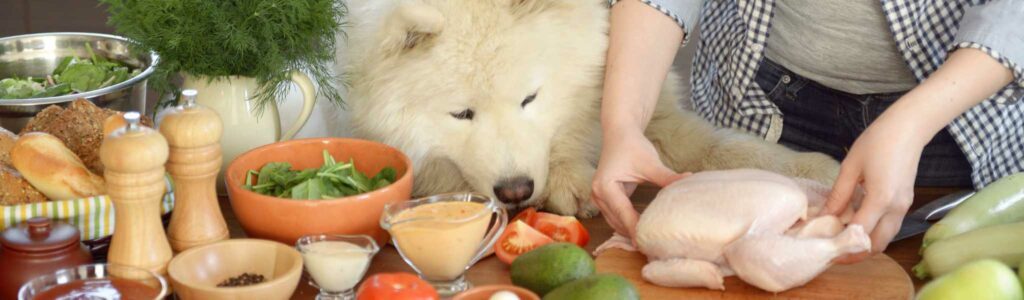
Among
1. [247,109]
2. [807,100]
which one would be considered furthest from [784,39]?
[247,109]

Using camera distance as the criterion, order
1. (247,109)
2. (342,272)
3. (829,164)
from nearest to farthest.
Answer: (342,272)
(247,109)
(829,164)

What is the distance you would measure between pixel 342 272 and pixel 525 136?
460 mm

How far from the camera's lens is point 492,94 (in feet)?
4.58

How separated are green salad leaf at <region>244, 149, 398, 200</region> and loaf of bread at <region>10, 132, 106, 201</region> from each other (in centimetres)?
18

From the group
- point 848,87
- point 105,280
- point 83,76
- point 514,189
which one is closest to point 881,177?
point 514,189

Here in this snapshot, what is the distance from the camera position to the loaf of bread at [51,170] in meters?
1.10

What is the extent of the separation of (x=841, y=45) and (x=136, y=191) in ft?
3.73

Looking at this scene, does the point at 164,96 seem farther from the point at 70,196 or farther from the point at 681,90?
the point at 681,90

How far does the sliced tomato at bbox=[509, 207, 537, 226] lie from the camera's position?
1.31 m

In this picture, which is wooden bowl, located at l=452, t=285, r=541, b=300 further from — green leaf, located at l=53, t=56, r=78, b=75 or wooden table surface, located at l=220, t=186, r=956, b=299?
green leaf, located at l=53, t=56, r=78, b=75

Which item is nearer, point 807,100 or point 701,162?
point 701,162

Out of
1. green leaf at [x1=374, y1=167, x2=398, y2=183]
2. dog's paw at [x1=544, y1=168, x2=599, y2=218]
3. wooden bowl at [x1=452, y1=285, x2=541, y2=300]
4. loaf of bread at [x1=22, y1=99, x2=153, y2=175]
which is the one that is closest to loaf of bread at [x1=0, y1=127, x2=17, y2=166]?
loaf of bread at [x1=22, y1=99, x2=153, y2=175]

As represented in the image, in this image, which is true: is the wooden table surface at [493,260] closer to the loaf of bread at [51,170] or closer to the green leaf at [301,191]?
the green leaf at [301,191]

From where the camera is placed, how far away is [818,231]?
3.74 ft
